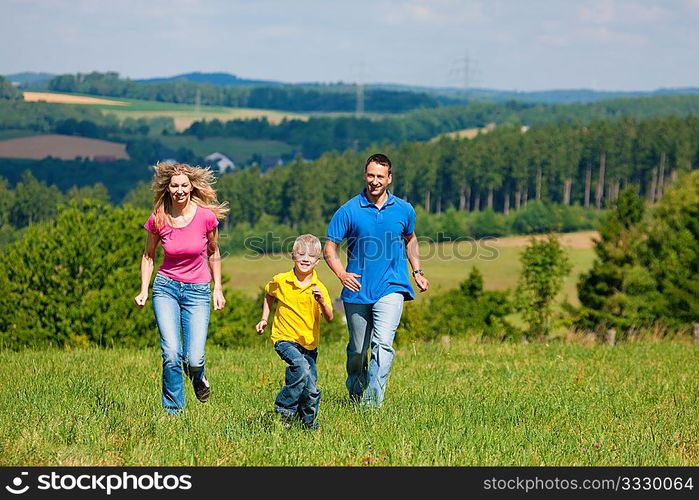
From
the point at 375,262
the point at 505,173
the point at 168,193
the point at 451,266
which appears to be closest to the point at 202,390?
the point at 168,193

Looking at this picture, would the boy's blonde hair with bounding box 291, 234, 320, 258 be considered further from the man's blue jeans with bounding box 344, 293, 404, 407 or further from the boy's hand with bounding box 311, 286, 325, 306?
the man's blue jeans with bounding box 344, 293, 404, 407

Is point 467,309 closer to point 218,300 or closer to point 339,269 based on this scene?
point 339,269

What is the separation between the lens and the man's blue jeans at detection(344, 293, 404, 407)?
8.21m

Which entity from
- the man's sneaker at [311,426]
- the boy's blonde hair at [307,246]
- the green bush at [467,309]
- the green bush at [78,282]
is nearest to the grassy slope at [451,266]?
the green bush at [467,309]

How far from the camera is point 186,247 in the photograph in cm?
769

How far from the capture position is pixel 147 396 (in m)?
8.54

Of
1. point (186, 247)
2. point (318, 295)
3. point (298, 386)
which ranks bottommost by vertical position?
point (298, 386)

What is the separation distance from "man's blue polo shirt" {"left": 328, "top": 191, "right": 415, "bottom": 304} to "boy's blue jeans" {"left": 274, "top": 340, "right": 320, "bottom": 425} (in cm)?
118

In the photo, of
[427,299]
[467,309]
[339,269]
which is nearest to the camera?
[339,269]

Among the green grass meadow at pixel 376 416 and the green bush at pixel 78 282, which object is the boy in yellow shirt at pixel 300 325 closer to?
the green grass meadow at pixel 376 416

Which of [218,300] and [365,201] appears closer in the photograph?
[218,300]

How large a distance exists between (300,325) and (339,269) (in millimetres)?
1065

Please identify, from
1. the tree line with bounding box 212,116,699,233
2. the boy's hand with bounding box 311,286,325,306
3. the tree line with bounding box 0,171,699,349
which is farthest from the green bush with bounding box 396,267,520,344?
the tree line with bounding box 212,116,699,233
